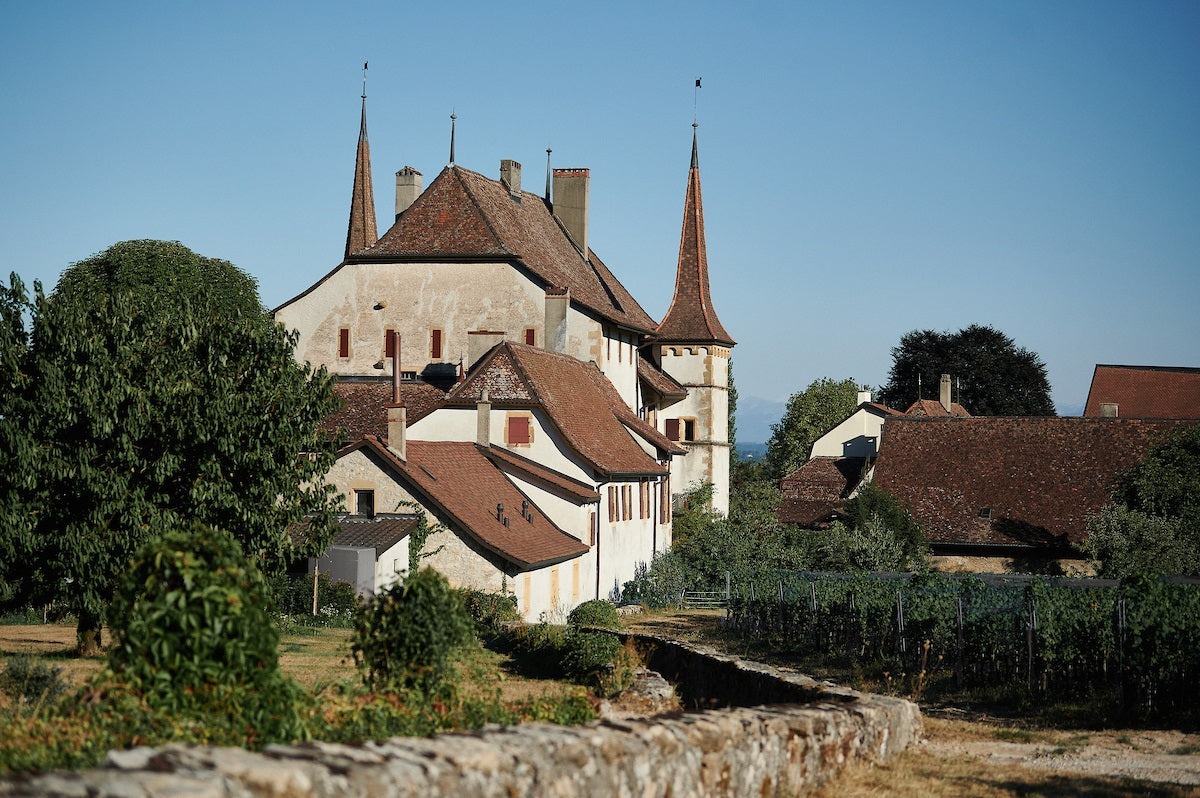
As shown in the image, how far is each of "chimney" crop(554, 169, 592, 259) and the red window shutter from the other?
19.7 meters

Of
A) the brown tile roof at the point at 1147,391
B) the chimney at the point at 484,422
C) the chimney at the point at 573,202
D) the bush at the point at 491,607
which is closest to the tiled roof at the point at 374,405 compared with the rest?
the chimney at the point at 484,422

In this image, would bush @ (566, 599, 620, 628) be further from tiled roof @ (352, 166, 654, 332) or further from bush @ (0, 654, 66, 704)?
bush @ (0, 654, 66, 704)

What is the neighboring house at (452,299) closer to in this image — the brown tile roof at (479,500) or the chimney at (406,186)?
the chimney at (406,186)

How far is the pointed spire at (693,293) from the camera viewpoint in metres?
58.0

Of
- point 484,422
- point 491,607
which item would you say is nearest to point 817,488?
point 484,422

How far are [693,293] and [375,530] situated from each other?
31.2 metres

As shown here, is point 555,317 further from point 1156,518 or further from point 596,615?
point 1156,518

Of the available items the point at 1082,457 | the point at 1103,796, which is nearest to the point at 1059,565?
the point at 1082,457

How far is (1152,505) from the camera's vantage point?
42281mm

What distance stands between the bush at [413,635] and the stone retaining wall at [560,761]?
2.31 m

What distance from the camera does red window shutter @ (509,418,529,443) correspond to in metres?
38.1

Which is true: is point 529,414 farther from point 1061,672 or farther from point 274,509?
point 1061,672

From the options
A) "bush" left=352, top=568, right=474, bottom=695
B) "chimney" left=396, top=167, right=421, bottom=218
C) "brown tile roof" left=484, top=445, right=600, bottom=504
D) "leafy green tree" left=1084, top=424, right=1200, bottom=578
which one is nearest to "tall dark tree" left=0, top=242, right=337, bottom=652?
"bush" left=352, top=568, right=474, bottom=695

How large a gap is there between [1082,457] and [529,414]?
996 inches
